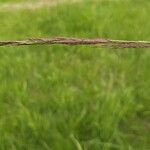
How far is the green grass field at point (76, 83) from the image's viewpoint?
2059 mm

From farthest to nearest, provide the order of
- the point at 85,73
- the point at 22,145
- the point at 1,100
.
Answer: the point at 85,73 < the point at 1,100 < the point at 22,145

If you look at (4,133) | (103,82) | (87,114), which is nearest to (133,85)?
(103,82)

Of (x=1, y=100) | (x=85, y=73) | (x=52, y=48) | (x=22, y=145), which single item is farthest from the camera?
(x=52, y=48)

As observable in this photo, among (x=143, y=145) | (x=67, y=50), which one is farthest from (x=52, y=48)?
(x=143, y=145)

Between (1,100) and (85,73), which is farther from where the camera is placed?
(85,73)

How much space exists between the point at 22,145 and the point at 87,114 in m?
0.33

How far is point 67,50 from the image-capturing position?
285 cm

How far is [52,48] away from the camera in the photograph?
2834mm

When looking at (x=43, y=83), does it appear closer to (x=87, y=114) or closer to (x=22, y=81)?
(x=22, y=81)

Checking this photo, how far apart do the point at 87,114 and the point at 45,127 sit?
0.21 m

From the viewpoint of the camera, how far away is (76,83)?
8.21ft

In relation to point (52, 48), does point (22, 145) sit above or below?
below

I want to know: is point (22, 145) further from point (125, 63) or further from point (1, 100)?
point (125, 63)

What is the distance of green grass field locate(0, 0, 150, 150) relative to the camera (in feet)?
6.75
